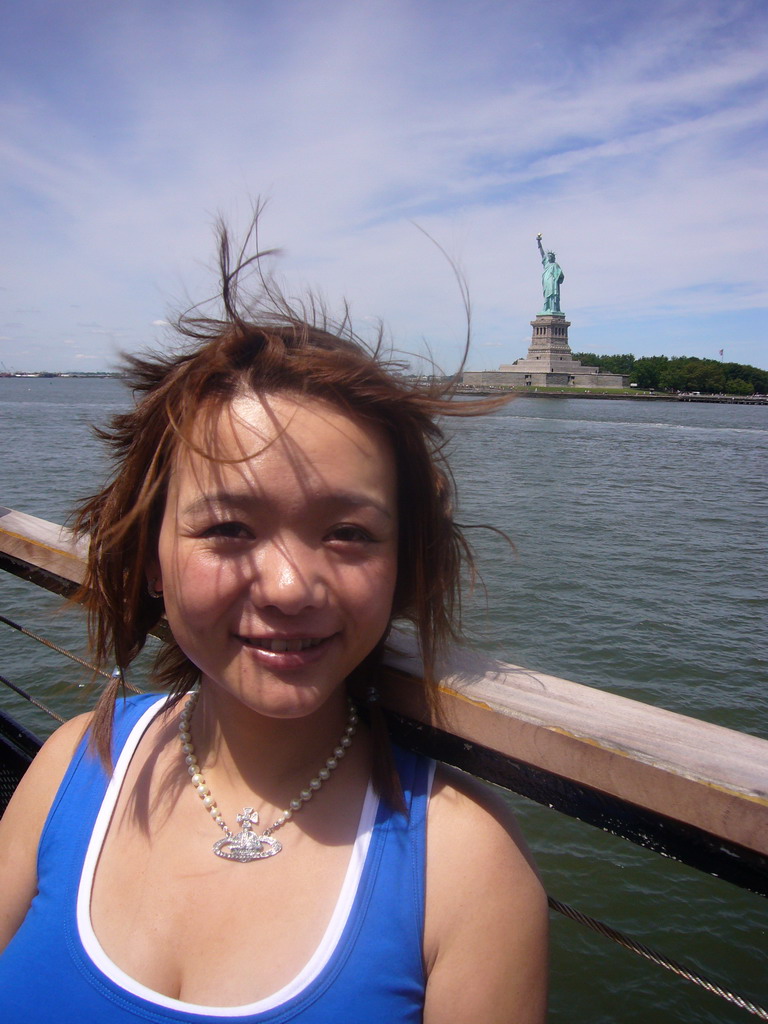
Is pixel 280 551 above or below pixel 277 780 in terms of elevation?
above

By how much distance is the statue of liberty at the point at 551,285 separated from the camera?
3177 inches

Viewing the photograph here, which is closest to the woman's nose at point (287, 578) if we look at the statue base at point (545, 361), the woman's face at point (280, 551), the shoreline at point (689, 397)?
the woman's face at point (280, 551)

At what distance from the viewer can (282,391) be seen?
49.8 inches

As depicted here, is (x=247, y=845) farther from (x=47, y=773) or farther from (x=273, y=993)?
(x=47, y=773)

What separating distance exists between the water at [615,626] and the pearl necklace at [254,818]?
0.66m

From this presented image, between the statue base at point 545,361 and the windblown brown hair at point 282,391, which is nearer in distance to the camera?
the windblown brown hair at point 282,391

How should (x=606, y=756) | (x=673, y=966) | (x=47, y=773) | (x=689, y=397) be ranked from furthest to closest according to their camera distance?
(x=689, y=397), (x=47, y=773), (x=673, y=966), (x=606, y=756)

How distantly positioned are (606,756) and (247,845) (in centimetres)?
63

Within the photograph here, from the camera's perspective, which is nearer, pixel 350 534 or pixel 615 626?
pixel 350 534

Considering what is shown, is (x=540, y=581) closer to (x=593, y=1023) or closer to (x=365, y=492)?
(x=593, y=1023)

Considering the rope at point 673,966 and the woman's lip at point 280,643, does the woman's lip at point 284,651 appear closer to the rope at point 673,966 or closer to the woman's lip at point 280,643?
the woman's lip at point 280,643

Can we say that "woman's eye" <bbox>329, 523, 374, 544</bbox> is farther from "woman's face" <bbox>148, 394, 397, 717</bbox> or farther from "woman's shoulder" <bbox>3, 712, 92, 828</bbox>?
"woman's shoulder" <bbox>3, 712, 92, 828</bbox>

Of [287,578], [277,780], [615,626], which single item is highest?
[287,578]

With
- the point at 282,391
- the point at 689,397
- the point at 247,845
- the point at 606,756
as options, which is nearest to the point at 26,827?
the point at 247,845
